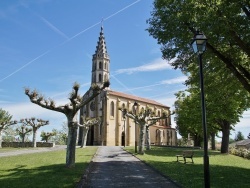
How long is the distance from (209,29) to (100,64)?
58813mm

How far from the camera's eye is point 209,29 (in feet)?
49.6

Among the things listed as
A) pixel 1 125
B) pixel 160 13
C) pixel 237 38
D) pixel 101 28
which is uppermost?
pixel 101 28

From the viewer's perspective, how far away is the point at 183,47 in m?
18.1

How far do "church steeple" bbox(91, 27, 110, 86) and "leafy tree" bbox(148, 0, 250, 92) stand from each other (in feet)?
169

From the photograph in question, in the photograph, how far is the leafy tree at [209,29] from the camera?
15.1 m

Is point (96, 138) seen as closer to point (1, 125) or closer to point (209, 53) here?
point (1, 125)

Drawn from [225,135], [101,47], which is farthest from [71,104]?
[101,47]

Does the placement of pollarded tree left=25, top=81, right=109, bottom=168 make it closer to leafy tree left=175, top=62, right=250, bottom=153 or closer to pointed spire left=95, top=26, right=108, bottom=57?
leafy tree left=175, top=62, right=250, bottom=153

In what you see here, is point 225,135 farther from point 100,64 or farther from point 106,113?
point 100,64

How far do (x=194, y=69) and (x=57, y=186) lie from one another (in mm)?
13664

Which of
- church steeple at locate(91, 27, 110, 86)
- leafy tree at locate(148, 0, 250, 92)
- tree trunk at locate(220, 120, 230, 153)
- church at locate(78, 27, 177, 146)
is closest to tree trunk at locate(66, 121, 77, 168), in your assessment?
leafy tree at locate(148, 0, 250, 92)

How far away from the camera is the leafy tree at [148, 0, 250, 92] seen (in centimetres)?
1509

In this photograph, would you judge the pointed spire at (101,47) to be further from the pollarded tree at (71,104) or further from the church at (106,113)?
the pollarded tree at (71,104)

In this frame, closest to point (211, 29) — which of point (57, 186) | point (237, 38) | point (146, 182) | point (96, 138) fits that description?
point (237, 38)
